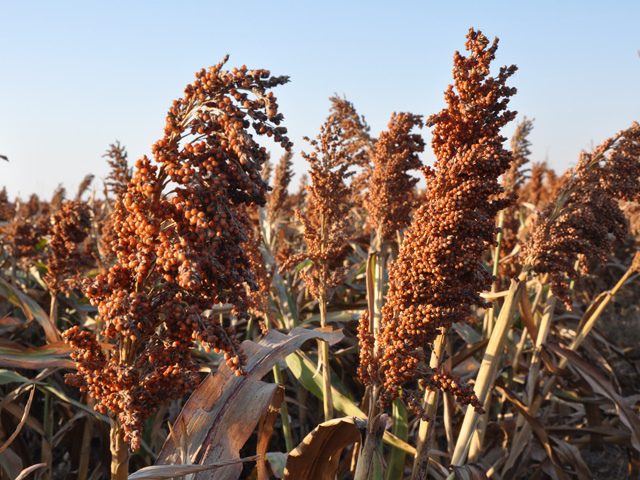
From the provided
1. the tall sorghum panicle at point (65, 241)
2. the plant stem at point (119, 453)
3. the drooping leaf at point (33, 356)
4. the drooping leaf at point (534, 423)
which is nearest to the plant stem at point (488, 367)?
the drooping leaf at point (534, 423)

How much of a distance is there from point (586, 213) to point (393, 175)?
132cm

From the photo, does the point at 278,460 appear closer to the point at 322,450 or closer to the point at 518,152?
the point at 322,450

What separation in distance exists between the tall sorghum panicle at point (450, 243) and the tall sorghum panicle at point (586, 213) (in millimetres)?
1113

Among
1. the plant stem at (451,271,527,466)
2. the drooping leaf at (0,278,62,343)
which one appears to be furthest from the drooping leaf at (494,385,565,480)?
the drooping leaf at (0,278,62,343)

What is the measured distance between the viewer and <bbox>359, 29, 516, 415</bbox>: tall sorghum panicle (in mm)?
2162

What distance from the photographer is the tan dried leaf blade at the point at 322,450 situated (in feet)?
7.08

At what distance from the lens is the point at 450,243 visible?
214cm

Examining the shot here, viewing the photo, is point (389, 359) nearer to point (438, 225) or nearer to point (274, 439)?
point (438, 225)

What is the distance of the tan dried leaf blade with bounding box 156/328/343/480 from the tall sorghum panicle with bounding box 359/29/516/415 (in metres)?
0.51

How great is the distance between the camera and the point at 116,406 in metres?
1.57

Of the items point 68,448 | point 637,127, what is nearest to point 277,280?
point 68,448

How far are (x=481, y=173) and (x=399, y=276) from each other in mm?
583

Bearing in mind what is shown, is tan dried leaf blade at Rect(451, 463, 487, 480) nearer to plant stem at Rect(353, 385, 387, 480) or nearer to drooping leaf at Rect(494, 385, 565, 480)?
plant stem at Rect(353, 385, 387, 480)

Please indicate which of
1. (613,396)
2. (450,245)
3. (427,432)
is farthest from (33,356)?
(613,396)
